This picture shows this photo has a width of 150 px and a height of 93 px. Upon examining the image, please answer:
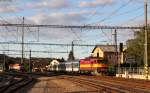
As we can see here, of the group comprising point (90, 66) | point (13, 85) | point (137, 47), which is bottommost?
point (13, 85)

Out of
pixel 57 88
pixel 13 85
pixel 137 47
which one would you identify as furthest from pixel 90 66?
pixel 57 88

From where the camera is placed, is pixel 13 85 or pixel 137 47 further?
pixel 137 47

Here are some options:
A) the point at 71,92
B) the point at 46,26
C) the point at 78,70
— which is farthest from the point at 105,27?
the point at 78,70

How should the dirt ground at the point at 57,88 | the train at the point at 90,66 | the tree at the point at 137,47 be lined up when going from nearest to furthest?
the dirt ground at the point at 57,88
the train at the point at 90,66
the tree at the point at 137,47

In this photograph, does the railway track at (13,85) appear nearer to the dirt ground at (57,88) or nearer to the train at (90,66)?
the dirt ground at (57,88)

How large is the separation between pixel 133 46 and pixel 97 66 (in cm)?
1080

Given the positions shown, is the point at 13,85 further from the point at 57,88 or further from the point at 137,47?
the point at 137,47

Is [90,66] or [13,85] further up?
[90,66]

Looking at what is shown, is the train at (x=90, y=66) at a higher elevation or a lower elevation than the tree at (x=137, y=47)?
lower

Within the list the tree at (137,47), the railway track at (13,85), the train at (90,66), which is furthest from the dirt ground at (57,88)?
the tree at (137,47)

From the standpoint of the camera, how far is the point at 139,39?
8644 cm

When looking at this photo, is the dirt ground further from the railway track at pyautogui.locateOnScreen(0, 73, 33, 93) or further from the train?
the train

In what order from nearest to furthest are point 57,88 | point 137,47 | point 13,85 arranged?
1. point 57,88
2. point 13,85
3. point 137,47

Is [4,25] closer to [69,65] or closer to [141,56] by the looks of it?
[141,56]
